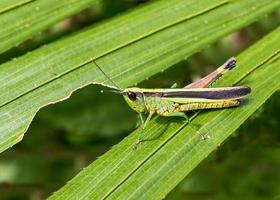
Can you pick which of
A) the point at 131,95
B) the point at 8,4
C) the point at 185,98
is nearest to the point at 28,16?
the point at 8,4

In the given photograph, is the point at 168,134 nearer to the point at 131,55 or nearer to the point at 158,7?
the point at 131,55

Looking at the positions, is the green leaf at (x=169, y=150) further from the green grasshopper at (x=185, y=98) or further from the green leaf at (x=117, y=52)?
the green leaf at (x=117, y=52)

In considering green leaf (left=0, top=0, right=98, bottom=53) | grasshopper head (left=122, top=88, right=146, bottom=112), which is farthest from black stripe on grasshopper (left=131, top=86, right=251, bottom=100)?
green leaf (left=0, top=0, right=98, bottom=53)

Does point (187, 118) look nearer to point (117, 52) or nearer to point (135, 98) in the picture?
point (135, 98)

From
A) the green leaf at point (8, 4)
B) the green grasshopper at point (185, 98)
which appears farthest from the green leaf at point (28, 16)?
the green grasshopper at point (185, 98)

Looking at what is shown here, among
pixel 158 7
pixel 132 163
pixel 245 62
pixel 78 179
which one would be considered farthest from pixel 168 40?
pixel 78 179

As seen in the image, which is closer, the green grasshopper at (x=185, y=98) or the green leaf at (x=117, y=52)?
the green leaf at (x=117, y=52)

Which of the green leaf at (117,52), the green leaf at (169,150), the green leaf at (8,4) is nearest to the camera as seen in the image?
the green leaf at (169,150)
